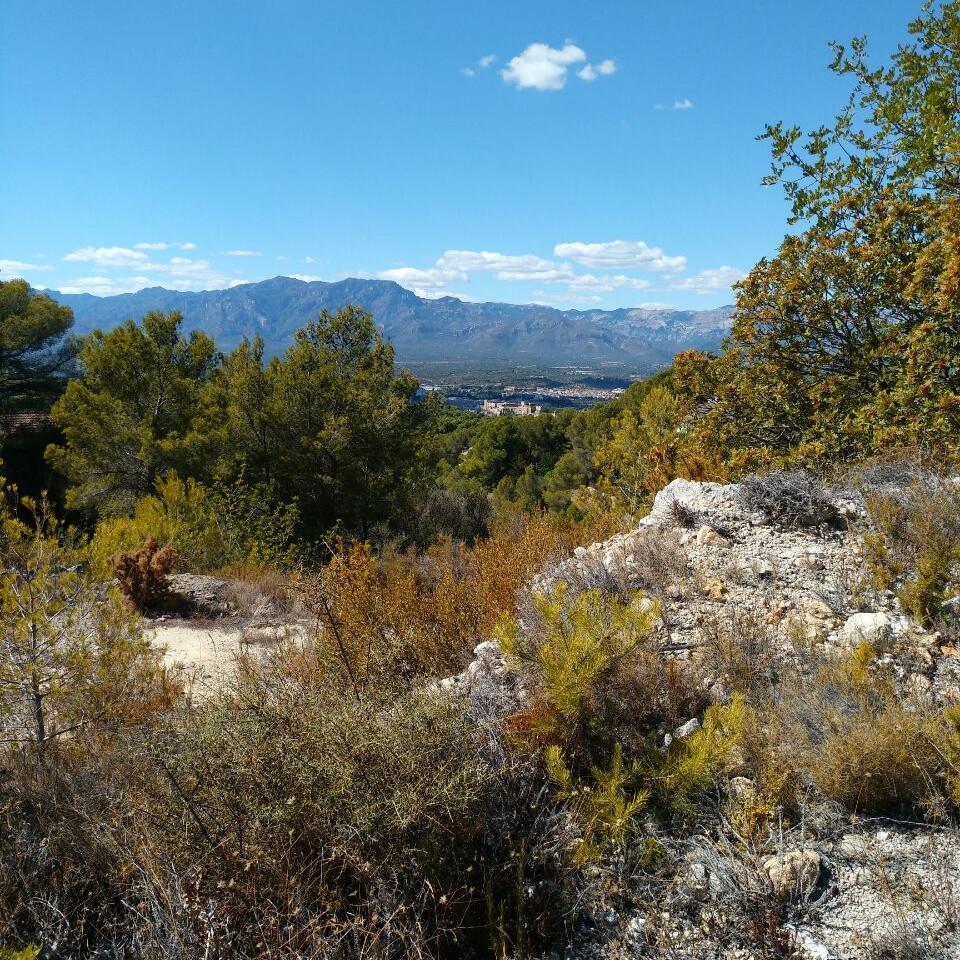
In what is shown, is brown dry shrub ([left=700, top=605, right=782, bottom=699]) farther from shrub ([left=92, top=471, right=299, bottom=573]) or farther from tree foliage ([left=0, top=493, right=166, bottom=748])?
shrub ([left=92, top=471, right=299, bottom=573])

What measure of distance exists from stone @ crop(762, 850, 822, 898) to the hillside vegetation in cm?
1

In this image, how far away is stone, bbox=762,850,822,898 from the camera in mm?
2227

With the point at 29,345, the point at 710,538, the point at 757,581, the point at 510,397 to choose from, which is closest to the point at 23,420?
the point at 29,345

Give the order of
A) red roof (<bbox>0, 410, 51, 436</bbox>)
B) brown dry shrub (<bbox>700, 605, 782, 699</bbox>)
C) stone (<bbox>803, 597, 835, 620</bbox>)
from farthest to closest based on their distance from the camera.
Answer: red roof (<bbox>0, 410, 51, 436</bbox>) → stone (<bbox>803, 597, 835, 620</bbox>) → brown dry shrub (<bbox>700, 605, 782, 699</bbox>)

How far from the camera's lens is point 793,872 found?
225 centimetres

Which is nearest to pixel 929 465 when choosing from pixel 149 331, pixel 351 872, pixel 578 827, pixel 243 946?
pixel 578 827

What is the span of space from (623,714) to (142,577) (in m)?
→ 7.50

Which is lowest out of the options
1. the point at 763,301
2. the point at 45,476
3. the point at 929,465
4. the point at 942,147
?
the point at 45,476

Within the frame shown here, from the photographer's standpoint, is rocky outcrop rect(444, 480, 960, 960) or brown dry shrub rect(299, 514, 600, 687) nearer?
rocky outcrop rect(444, 480, 960, 960)

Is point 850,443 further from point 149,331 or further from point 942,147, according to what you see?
point 149,331

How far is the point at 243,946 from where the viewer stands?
2.10m

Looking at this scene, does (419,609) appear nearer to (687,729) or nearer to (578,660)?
(578,660)

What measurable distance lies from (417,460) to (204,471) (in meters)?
5.42

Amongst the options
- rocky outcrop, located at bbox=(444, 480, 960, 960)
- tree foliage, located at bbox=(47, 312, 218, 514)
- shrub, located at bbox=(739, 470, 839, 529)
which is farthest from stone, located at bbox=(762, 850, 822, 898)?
tree foliage, located at bbox=(47, 312, 218, 514)
